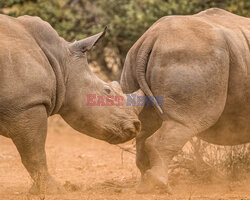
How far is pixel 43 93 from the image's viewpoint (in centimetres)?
582

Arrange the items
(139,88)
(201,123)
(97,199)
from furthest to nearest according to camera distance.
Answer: (139,88)
(201,123)
(97,199)

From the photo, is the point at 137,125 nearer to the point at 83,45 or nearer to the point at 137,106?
the point at 137,106

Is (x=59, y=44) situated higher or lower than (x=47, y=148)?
higher

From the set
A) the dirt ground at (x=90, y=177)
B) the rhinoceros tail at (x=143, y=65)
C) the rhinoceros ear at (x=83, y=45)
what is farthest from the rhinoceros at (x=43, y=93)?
the dirt ground at (x=90, y=177)

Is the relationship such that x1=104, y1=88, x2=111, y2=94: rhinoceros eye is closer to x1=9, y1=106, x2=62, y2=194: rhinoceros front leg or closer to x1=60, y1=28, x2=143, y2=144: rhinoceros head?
x1=60, y1=28, x2=143, y2=144: rhinoceros head

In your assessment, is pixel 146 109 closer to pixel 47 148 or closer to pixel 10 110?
pixel 10 110

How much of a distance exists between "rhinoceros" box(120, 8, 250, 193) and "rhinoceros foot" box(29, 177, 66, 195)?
79 cm

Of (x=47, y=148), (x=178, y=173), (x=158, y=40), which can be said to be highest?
(x=158, y=40)

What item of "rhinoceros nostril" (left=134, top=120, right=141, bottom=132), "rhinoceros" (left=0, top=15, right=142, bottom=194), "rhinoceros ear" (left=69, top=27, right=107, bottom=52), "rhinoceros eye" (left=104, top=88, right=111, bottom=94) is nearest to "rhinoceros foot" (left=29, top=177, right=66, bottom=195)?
"rhinoceros" (left=0, top=15, right=142, bottom=194)

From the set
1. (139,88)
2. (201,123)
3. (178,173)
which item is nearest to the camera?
(201,123)

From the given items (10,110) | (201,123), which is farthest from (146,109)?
(10,110)

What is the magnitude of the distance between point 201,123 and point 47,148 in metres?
4.96

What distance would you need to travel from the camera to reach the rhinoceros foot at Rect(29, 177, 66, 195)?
19.2 feet

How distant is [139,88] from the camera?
21.4ft
